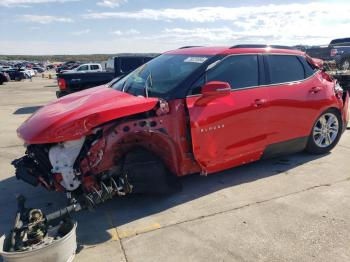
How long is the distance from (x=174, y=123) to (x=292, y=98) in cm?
196

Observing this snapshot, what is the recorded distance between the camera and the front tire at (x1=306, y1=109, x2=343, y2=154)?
5.83 metres

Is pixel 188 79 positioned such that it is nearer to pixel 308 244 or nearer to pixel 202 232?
pixel 202 232

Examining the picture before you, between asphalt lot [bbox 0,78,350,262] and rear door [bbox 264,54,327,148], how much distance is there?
535mm

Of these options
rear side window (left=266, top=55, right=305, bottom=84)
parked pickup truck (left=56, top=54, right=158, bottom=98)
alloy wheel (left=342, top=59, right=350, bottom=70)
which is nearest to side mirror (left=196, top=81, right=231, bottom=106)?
rear side window (left=266, top=55, right=305, bottom=84)

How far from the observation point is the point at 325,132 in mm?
5953

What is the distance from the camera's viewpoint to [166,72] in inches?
194

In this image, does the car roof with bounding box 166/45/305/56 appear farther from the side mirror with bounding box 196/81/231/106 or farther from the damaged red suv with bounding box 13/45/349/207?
the side mirror with bounding box 196/81/231/106

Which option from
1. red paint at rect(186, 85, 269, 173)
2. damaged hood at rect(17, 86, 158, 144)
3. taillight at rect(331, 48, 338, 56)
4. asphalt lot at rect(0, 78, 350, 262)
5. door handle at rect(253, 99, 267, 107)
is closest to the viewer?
asphalt lot at rect(0, 78, 350, 262)

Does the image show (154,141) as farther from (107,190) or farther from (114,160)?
(107,190)

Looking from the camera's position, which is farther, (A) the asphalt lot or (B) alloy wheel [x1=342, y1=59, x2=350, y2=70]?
(B) alloy wheel [x1=342, y1=59, x2=350, y2=70]

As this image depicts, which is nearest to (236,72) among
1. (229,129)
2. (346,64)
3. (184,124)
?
(229,129)

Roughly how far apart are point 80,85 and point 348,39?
22252 millimetres

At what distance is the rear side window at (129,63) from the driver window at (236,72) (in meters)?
8.38

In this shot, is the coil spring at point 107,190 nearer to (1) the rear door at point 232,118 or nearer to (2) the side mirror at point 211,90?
(1) the rear door at point 232,118
